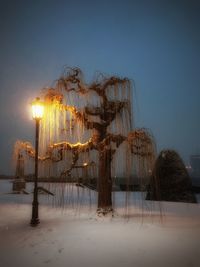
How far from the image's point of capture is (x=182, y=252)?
712 cm

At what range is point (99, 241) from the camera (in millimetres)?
8008

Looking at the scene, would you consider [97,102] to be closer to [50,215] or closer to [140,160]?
[140,160]

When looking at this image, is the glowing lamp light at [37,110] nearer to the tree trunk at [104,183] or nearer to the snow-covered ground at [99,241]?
the tree trunk at [104,183]

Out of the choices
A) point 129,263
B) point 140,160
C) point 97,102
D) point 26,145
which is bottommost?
point 129,263

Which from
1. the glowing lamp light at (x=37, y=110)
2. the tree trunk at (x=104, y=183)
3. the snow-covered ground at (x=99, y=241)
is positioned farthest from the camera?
the tree trunk at (x=104, y=183)

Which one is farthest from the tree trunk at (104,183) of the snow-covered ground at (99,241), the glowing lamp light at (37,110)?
the glowing lamp light at (37,110)

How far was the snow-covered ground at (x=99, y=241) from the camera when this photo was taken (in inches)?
264

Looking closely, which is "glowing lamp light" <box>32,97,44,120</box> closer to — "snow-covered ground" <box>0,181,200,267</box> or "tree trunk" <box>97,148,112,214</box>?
"tree trunk" <box>97,148,112,214</box>

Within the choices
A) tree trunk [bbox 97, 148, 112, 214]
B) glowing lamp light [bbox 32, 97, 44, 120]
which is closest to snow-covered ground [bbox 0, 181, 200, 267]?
tree trunk [bbox 97, 148, 112, 214]

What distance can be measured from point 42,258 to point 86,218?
4197 millimetres

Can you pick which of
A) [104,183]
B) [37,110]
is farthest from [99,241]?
[37,110]

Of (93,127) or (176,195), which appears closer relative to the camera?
(93,127)

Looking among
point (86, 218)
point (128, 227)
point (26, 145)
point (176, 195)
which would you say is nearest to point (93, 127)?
point (26, 145)

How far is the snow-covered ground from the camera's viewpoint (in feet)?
22.0
